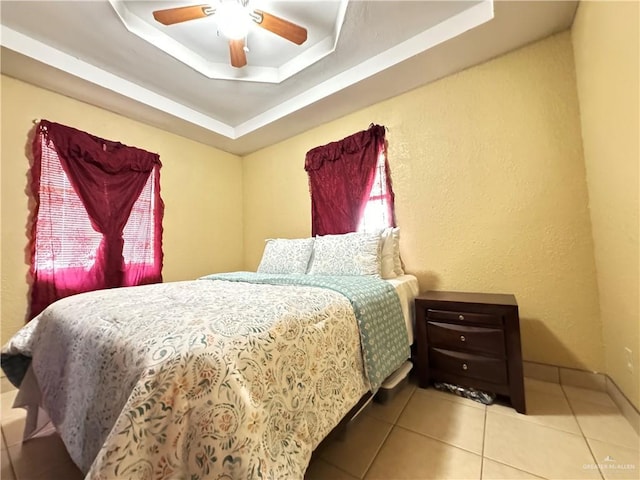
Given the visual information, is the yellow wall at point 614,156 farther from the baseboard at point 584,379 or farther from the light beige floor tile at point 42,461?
the light beige floor tile at point 42,461

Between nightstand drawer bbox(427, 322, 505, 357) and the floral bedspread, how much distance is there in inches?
27.7

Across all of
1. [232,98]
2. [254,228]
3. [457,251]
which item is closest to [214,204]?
[254,228]

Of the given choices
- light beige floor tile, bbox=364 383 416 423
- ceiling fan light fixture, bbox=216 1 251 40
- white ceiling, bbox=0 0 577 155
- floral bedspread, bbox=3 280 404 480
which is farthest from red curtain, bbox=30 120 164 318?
light beige floor tile, bbox=364 383 416 423

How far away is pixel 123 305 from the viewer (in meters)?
1.12

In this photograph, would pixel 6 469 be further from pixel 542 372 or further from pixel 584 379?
pixel 584 379

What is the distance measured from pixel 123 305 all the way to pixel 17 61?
2.14 metres

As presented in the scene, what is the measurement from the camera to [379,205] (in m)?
2.47

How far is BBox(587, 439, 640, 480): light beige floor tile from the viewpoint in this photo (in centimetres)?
100

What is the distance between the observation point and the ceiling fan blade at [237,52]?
1728 mm

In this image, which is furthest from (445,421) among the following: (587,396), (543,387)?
(587,396)

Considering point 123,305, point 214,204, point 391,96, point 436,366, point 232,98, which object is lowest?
point 436,366

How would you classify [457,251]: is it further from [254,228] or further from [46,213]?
[46,213]

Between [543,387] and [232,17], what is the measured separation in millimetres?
2937

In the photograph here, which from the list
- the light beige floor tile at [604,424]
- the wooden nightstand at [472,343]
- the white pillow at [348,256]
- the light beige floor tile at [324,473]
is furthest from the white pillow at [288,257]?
the light beige floor tile at [604,424]
